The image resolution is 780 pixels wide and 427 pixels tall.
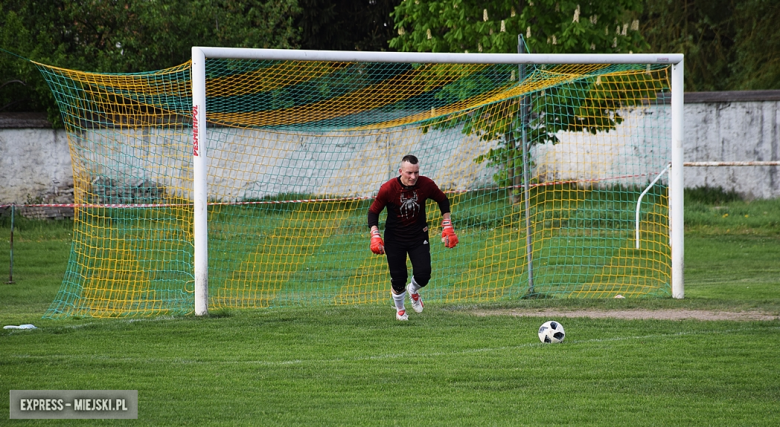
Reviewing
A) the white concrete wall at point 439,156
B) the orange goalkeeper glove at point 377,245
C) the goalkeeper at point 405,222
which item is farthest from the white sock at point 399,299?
the white concrete wall at point 439,156

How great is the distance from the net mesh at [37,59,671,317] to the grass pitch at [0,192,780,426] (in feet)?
5.50

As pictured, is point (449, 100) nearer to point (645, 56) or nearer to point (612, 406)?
point (645, 56)

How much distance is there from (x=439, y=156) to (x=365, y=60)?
849 cm

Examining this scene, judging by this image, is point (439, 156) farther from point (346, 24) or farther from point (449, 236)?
point (449, 236)

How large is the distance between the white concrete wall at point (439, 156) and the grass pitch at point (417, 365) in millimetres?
6988

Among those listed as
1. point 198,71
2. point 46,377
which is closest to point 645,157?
point 198,71

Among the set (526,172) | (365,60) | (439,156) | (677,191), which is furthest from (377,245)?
(439,156)

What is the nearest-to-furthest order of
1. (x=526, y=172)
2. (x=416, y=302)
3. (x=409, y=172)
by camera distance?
(x=409, y=172)
(x=416, y=302)
(x=526, y=172)

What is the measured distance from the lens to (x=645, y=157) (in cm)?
1808

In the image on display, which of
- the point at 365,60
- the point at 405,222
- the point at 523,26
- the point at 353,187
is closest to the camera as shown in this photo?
the point at 405,222

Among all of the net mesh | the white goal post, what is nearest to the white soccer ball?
the net mesh

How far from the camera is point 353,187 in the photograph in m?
18.0

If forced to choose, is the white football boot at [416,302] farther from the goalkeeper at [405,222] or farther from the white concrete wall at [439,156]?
the white concrete wall at [439,156]

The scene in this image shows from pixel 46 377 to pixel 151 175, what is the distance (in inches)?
387
